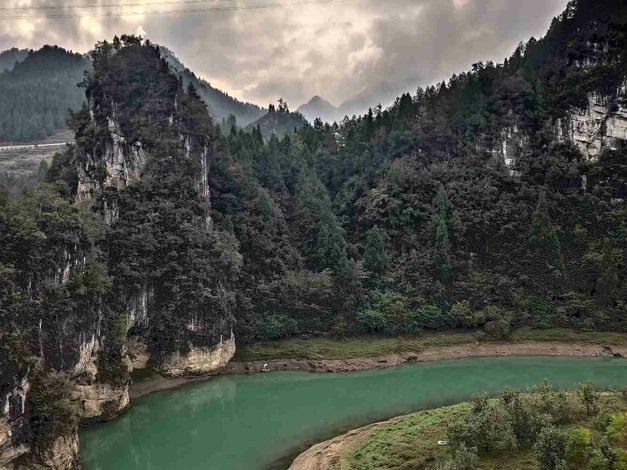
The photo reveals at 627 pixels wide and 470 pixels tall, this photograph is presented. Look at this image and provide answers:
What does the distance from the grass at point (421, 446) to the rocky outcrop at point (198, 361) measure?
14416 mm

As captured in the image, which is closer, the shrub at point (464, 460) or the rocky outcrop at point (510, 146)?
the shrub at point (464, 460)

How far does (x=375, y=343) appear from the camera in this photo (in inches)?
1479

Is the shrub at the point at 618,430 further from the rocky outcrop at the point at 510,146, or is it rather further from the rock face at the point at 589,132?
the rocky outcrop at the point at 510,146

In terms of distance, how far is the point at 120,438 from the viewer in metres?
24.5

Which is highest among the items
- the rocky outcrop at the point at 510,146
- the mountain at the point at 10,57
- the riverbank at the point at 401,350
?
the mountain at the point at 10,57

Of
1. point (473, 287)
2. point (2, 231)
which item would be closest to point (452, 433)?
point (2, 231)

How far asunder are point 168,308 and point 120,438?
9657mm

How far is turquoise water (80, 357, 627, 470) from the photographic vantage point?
22.5 meters

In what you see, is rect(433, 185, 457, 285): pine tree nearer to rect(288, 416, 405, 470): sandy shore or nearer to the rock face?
the rock face

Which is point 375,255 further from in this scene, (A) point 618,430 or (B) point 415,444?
(A) point 618,430

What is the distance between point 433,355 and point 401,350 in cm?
232

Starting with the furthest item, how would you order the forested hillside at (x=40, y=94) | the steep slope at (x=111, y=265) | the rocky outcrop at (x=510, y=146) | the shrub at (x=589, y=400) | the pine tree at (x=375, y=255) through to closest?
the forested hillside at (x=40, y=94)
the rocky outcrop at (x=510, y=146)
the pine tree at (x=375, y=255)
the steep slope at (x=111, y=265)
the shrub at (x=589, y=400)

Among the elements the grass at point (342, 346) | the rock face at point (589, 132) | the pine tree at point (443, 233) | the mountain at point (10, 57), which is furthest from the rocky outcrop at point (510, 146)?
the mountain at point (10, 57)

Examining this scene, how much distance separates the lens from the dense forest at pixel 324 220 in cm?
2408
